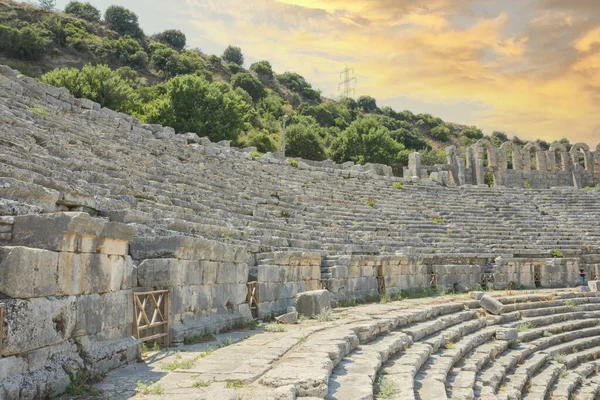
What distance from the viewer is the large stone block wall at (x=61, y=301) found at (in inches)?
156

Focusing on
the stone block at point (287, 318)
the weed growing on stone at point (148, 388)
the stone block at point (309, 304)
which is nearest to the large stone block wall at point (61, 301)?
the weed growing on stone at point (148, 388)

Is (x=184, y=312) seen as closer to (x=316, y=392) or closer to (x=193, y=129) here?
(x=316, y=392)


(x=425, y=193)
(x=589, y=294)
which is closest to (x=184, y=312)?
(x=589, y=294)

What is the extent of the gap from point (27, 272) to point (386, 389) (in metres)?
3.61

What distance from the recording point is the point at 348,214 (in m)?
19.5

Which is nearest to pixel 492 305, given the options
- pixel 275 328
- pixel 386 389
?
pixel 275 328

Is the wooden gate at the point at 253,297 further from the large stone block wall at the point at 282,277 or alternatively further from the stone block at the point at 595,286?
the stone block at the point at 595,286

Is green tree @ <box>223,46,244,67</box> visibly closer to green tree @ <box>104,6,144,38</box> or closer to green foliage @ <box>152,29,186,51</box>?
green foliage @ <box>152,29,186,51</box>

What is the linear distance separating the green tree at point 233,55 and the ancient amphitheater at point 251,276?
2394 inches

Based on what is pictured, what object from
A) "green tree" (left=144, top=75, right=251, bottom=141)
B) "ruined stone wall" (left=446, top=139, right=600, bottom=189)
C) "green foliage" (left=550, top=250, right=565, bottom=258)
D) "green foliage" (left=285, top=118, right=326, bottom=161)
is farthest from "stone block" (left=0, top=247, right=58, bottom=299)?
"green foliage" (left=285, top=118, right=326, bottom=161)

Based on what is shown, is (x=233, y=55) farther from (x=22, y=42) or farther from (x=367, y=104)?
(x=22, y=42)

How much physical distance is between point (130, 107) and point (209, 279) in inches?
1133

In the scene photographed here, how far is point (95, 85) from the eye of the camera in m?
31.9

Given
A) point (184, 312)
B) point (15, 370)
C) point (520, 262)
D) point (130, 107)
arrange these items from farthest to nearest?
point (130, 107), point (520, 262), point (184, 312), point (15, 370)
